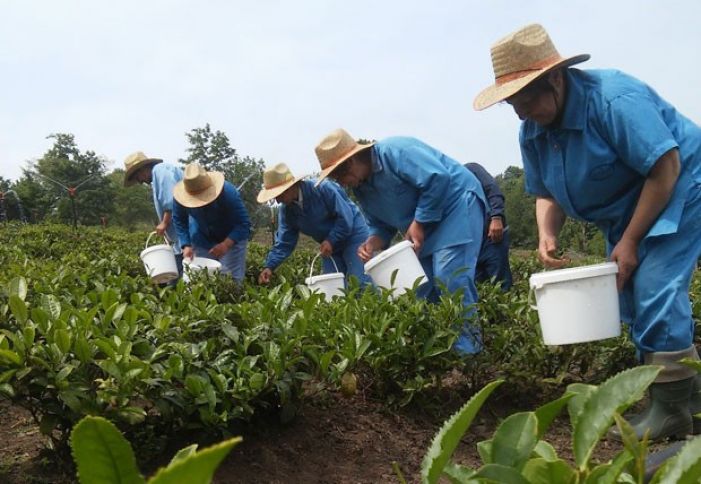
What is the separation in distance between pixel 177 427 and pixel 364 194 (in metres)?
2.12

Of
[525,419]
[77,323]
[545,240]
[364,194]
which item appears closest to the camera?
[525,419]

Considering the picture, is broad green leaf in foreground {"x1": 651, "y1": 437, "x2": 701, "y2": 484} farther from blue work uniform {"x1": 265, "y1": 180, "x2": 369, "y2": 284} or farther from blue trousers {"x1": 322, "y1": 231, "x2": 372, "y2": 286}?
blue trousers {"x1": 322, "y1": 231, "x2": 372, "y2": 286}

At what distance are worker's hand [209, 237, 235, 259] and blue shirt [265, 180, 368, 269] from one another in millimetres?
352

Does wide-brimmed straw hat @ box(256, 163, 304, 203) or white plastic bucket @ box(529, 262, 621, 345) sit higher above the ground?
wide-brimmed straw hat @ box(256, 163, 304, 203)

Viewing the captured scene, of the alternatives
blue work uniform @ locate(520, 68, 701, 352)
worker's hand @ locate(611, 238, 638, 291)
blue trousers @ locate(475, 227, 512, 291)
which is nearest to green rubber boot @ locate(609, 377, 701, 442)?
blue work uniform @ locate(520, 68, 701, 352)

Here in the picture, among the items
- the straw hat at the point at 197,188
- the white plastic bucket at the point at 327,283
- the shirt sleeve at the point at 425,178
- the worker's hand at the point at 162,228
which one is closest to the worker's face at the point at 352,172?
the shirt sleeve at the point at 425,178

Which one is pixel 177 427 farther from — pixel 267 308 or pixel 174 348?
pixel 267 308

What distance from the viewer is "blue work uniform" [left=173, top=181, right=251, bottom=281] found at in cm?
553

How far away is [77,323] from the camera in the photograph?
2.03 meters

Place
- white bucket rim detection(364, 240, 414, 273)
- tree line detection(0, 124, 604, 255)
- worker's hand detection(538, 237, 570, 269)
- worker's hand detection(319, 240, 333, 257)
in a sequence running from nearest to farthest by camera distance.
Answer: worker's hand detection(538, 237, 570, 269), white bucket rim detection(364, 240, 414, 273), worker's hand detection(319, 240, 333, 257), tree line detection(0, 124, 604, 255)

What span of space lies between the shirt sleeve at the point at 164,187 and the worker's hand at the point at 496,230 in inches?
112

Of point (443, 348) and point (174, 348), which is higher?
point (174, 348)

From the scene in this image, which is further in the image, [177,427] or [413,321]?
[413,321]

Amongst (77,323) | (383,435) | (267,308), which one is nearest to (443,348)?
(383,435)
